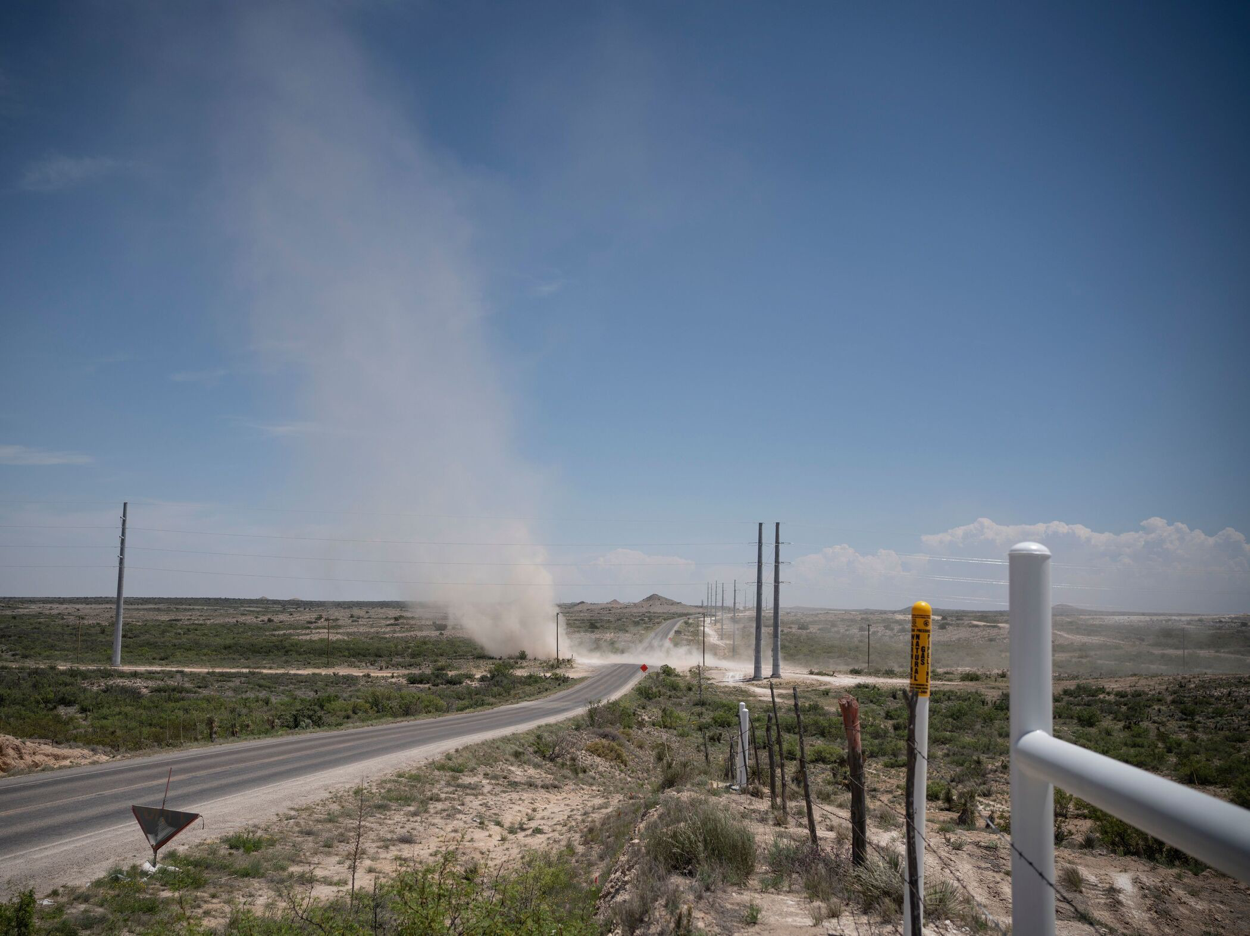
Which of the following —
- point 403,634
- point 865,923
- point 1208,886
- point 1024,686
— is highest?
point 1024,686

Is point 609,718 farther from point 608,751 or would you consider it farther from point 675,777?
point 675,777

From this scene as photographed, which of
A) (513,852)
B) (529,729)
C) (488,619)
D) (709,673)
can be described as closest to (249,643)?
(488,619)

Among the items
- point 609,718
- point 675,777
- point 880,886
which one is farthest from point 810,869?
point 609,718

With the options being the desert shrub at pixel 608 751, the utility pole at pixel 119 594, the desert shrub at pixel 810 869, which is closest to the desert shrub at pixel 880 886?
the desert shrub at pixel 810 869

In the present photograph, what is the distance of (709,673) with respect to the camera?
74.4m

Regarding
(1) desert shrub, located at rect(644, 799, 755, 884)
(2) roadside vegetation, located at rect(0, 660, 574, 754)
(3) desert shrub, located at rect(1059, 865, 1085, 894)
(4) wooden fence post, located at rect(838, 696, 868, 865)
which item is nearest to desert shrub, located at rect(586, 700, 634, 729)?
(2) roadside vegetation, located at rect(0, 660, 574, 754)

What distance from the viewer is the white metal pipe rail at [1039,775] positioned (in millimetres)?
1474

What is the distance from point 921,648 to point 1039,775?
8.63 ft

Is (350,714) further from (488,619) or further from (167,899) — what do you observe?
(488,619)

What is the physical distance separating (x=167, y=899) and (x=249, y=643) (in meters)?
88.9

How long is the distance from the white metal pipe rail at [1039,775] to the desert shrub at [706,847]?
27.2 ft

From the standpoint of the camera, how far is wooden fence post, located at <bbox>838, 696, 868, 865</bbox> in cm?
776

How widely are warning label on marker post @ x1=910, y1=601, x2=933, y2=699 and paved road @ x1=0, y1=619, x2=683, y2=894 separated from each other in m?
13.9

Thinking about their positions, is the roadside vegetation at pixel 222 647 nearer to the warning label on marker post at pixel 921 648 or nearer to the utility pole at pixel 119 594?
the utility pole at pixel 119 594
